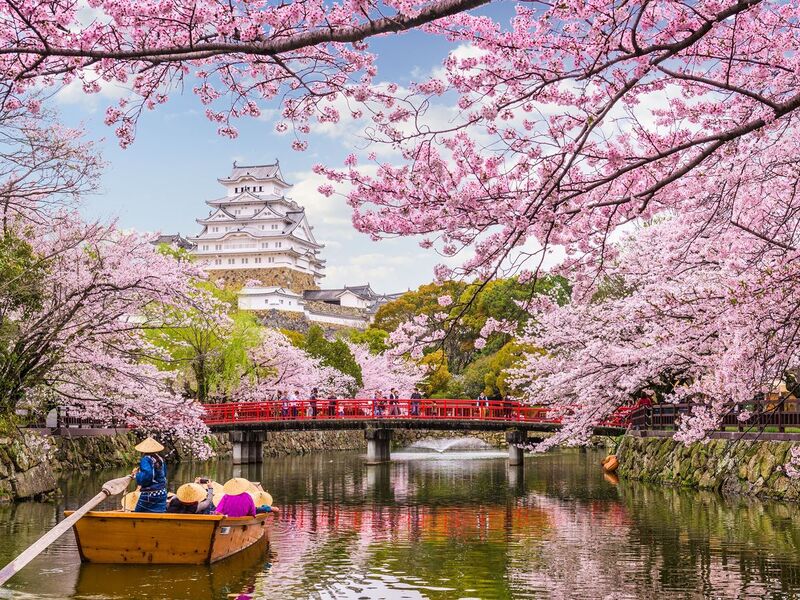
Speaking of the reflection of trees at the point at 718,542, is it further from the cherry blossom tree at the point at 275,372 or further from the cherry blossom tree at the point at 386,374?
the cherry blossom tree at the point at 386,374

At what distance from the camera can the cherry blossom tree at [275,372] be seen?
39969mm

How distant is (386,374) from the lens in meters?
52.7

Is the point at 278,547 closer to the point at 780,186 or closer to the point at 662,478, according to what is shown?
the point at 780,186

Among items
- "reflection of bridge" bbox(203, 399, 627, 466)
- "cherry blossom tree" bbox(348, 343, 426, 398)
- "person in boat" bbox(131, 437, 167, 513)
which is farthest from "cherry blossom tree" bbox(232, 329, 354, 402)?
"person in boat" bbox(131, 437, 167, 513)

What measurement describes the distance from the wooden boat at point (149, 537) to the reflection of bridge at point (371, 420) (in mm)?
Result: 21429

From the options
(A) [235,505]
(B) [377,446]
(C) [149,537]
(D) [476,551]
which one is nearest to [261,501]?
(A) [235,505]

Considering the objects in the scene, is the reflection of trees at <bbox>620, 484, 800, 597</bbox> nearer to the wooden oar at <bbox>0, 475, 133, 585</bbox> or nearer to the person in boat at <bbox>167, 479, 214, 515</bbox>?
the person in boat at <bbox>167, 479, 214, 515</bbox>

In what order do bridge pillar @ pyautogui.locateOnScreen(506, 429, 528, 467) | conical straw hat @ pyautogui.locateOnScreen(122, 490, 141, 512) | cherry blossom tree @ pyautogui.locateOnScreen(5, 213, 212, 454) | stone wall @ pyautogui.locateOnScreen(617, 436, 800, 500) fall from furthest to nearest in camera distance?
bridge pillar @ pyautogui.locateOnScreen(506, 429, 528, 467)
stone wall @ pyautogui.locateOnScreen(617, 436, 800, 500)
cherry blossom tree @ pyautogui.locateOnScreen(5, 213, 212, 454)
conical straw hat @ pyautogui.locateOnScreen(122, 490, 141, 512)

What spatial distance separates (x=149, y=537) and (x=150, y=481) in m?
0.73

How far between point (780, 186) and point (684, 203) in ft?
5.48

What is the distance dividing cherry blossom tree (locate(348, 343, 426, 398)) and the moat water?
28.6 meters

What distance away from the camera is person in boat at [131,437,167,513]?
11859 mm

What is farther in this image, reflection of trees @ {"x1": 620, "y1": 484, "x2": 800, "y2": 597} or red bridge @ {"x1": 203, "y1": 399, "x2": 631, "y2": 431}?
red bridge @ {"x1": 203, "y1": 399, "x2": 631, "y2": 431}

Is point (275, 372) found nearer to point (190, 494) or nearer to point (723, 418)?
point (723, 418)
